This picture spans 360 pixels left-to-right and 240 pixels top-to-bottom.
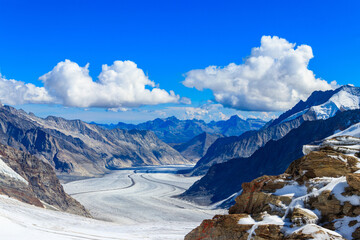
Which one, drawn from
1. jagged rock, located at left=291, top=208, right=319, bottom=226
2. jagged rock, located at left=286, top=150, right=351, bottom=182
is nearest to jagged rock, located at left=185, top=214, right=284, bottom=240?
jagged rock, located at left=291, top=208, right=319, bottom=226

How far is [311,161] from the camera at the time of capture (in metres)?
21.0

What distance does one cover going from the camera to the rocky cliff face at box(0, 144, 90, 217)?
9688 cm

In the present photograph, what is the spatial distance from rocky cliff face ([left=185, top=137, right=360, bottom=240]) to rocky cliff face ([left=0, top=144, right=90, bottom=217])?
86.1 m

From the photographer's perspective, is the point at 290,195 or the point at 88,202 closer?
the point at 290,195

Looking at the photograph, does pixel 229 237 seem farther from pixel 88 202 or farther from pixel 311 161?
pixel 88 202

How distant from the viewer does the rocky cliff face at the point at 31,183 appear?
96.9 metres

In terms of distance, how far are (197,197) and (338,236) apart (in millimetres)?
166072

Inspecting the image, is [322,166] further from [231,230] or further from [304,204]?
[231,230]

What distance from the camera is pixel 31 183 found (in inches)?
4673

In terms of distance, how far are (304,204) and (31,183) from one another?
118 metres

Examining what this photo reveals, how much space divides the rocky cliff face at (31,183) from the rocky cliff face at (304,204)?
86.1m

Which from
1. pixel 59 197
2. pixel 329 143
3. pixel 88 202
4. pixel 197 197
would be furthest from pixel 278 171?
pixel 329 143

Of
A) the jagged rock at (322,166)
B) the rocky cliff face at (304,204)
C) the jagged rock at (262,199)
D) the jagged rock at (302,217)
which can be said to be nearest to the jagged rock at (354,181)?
the rocky cliff face at (304,204)

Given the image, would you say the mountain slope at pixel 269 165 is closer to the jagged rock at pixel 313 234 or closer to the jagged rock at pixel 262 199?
the jagged rock at pixel 262 199
